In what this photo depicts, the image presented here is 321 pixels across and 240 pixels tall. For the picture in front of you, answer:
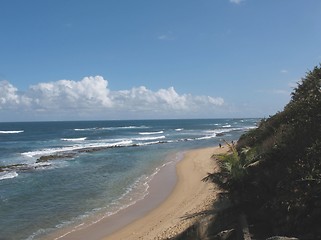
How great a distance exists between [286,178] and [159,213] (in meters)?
9.88

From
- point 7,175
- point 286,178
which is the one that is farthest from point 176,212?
point 7,175

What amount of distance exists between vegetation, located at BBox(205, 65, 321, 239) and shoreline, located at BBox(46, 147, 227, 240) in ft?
13.0

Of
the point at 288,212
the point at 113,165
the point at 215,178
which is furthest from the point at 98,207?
the point at 113,165

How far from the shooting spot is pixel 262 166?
39.1ft

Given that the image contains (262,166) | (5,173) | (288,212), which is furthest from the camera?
(5,173)

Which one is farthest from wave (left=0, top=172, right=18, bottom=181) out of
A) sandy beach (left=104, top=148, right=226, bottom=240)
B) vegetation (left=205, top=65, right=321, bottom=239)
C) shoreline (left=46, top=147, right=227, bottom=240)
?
vegetation (left=205, top=65, right=321, bottom=239)

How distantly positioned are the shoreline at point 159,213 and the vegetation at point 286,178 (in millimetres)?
3964

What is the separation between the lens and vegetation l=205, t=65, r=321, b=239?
906 centimetres

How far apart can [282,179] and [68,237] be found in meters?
9.49

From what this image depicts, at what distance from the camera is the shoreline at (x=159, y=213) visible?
16000 millimetres

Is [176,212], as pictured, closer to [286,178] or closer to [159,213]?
[159,213]

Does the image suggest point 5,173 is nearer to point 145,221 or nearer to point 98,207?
point 98,207

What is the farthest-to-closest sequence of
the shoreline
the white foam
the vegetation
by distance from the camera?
the white foam → the shoreline → the vegetation

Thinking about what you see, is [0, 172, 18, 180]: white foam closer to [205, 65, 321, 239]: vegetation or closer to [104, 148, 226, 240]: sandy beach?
[104, 148, 226, 240]: sandy beach
